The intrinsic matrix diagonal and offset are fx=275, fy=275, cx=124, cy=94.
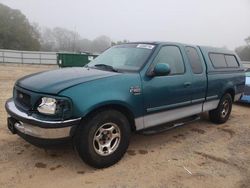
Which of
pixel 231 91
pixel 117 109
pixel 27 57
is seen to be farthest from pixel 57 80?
pixel 27 57

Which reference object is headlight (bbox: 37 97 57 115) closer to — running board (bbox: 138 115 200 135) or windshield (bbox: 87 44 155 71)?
windshield (bbox: 87 44 155 71)

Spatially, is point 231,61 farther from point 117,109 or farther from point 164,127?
point 117,109

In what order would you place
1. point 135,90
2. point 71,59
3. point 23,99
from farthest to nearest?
point 71,59, point 135,90, point 23,99

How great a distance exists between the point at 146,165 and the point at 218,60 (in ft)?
10.8

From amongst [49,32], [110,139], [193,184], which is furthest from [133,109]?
[49,32]

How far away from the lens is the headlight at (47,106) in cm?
337

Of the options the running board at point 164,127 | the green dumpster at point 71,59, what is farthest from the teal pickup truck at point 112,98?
the green dumpster at point 71,59

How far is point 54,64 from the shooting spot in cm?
2831

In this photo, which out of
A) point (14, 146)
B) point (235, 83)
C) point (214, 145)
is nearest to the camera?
point (14, 146)

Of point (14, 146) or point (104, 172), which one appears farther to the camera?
point (14, 146)

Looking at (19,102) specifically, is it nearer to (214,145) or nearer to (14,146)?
(14,146)

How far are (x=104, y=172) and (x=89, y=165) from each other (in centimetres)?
23

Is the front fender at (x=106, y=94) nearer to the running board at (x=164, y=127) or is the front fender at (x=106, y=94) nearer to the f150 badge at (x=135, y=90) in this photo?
the f150 badge at (x=135, y=90)

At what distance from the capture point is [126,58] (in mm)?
4656
